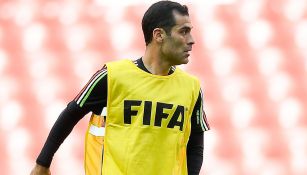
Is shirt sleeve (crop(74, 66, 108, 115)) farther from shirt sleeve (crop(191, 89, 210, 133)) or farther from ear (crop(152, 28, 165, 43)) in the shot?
shirt sleeve (crop(191, 89, 210, 133))

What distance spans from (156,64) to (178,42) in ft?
0.30

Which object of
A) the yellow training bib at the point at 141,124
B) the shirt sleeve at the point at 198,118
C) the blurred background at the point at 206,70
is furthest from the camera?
the blurred background at the point at 206,70

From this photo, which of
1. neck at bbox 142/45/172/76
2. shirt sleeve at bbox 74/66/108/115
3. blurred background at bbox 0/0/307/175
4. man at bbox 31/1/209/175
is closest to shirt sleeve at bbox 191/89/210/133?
man at bbox 31/1/209/175

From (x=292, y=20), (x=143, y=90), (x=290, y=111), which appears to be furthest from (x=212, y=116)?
(x=143, y=90)

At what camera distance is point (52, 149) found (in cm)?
227

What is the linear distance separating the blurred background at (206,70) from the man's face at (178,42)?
5.48 feet

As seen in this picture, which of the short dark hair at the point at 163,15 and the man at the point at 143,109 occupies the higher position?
the short dark hair at the point at 163,15

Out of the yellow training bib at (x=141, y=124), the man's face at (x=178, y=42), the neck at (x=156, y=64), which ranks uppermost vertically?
the man's face at (x=178, y=42)

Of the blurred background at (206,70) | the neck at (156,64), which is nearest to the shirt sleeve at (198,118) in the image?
the neck at (156,64)

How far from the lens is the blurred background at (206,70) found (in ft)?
12.9

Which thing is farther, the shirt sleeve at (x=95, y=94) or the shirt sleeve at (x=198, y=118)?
the shirt sleeve at (x=198, y=118)

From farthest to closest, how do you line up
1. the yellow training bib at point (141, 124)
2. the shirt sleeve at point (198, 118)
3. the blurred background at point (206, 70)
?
the blurred background at point (206, 70) → the shirt sleeve at point (198, 118) → the yellow training bib at point (141, 124)

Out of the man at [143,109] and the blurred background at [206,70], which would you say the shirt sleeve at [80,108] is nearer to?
the man at [143,109]

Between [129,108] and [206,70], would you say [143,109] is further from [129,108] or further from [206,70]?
[206,70]
